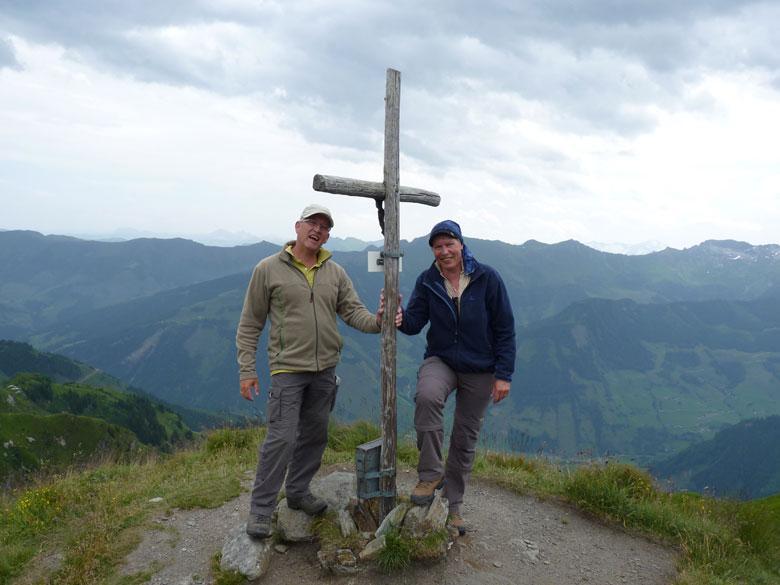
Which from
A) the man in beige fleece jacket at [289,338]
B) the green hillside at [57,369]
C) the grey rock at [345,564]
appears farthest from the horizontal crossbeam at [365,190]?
the green hillside at [57,369]

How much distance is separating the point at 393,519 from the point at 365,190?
391 cm

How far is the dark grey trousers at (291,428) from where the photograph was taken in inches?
234

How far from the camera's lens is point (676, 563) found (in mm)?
6742

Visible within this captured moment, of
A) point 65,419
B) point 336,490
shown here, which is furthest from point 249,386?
point 65,419

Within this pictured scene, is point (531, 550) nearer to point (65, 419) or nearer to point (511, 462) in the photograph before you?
point (511, 462)

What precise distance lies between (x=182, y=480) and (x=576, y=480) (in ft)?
21.5

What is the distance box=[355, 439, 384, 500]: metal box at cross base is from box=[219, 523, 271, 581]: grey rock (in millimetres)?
1247

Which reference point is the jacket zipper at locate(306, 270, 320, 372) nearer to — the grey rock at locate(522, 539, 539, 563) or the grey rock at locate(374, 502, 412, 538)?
the grey rock at locate(374, 502, 412, 538)

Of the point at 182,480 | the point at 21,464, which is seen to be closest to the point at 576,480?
the point at 182,480

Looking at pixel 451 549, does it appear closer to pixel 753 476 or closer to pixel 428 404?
pixel 428 404

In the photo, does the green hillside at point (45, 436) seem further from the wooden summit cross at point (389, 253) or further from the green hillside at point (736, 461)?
the green hillside at point (736, 461)

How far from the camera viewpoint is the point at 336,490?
7.43 m

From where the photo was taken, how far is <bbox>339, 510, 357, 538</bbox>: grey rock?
21.2 feet

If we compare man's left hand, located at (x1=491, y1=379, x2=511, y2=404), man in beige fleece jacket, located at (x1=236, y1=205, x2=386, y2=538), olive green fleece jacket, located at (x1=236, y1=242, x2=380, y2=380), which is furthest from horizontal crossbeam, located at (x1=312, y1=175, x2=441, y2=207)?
man's left hand, located at (x1=491, y1=379, x2=511, y2=404)
